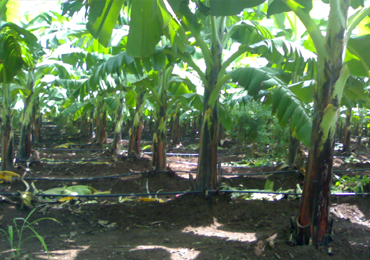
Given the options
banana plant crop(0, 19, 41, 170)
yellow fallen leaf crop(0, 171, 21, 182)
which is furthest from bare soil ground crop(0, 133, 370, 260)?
banana plant crop(0, 19, 41, 170)

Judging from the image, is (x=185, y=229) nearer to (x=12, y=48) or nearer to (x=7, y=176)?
(x=7, y=176)

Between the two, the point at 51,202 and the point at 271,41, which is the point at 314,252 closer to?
the point at 271,41

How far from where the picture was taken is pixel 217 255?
2.29m

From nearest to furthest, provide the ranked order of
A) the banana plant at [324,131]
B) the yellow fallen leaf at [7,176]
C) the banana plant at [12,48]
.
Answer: the banana plant at [324,131]
the banana plant at [12,48]
the yellow fallen leaf at [7,176]

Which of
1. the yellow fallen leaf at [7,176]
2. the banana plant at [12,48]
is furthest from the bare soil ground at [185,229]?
the banana plant at [12,48]

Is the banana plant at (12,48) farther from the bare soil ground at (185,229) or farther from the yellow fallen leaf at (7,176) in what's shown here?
the bare soil ground at (185,229)

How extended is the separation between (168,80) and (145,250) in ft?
12.4

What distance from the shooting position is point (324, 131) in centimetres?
221

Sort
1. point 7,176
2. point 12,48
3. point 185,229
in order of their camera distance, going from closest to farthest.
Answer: point 185,229
point 12,48
point 7,176

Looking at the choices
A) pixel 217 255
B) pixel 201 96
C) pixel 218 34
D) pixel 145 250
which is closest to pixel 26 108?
pixel 201 96

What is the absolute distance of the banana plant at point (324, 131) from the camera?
2.20 metres

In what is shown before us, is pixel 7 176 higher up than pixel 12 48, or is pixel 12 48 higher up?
pixel 12 48

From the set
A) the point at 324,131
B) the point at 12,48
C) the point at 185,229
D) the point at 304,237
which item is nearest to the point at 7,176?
the point at 12,48

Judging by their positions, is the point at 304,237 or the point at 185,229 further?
the point at 185,229
